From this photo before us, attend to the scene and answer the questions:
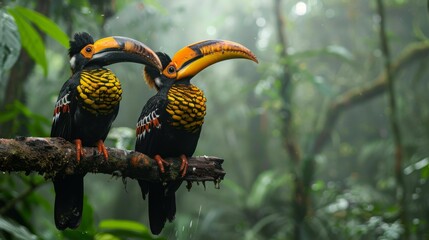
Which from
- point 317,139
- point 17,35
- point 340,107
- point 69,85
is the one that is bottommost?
point 317,139

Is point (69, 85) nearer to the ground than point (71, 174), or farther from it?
farther from it

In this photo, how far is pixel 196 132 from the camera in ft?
4.53

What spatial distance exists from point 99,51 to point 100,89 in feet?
0.31

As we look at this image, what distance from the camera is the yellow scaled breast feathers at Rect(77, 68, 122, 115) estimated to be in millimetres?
1188

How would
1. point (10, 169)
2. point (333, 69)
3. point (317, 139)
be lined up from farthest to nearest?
1. point (333, 69)
2. point (317, 139)
3. point (10, 169)

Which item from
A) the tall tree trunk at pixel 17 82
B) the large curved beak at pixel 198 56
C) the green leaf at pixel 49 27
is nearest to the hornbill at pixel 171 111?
the large curved beak at pixel 198 56

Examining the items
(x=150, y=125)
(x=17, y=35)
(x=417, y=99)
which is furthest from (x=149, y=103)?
(x=417, y=99)

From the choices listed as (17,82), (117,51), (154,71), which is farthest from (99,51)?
(17,82)

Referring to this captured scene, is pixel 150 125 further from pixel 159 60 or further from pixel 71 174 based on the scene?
pixel 71 174

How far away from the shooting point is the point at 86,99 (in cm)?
123

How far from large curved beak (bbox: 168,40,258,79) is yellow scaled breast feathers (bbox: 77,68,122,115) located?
0.53ft

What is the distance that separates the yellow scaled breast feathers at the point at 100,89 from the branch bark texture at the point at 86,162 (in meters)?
0.13

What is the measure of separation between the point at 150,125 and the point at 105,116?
15cm

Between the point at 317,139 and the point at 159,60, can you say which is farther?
the point at 317,139
